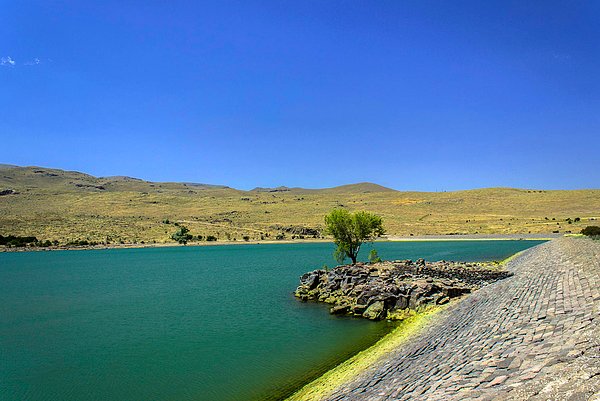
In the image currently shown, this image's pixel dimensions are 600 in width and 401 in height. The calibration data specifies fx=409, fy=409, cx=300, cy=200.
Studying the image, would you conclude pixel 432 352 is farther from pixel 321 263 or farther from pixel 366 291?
pixel 321 263

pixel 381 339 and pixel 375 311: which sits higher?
pixel 375 311

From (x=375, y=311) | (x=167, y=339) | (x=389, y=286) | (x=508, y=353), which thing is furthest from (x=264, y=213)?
(x=508, y=353)

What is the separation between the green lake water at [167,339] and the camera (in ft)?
55.6

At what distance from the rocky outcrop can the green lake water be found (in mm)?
1794

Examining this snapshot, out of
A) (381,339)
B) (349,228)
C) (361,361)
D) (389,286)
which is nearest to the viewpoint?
(361,361)

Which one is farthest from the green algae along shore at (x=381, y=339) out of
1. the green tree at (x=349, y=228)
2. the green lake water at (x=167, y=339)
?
the green tree at (x=349, y=228)

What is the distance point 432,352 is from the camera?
51.3 ft

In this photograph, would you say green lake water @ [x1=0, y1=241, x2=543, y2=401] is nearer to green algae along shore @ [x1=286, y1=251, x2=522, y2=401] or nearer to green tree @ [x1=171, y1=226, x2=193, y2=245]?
green algae along shore @ [x1=286, y1=251, x2=522, y2=401]

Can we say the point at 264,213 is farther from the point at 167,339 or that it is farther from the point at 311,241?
the point at 167,339

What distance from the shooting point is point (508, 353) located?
38.5ft

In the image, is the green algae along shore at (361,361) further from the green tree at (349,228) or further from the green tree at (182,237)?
the green tree at (182,237)

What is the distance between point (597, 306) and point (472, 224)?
379 ft

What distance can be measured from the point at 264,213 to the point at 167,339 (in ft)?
420

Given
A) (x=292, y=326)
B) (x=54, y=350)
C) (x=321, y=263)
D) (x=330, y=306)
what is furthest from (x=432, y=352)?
(x=321, y=263)
